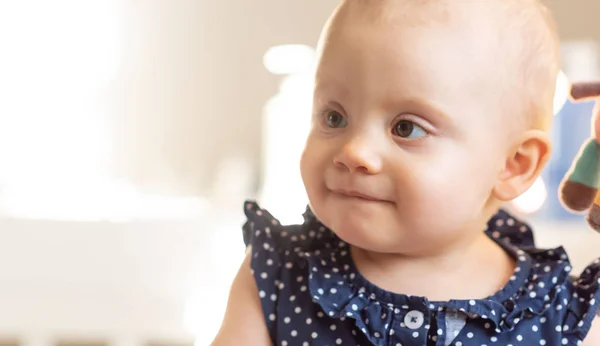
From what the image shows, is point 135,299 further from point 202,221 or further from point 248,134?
point 248,134

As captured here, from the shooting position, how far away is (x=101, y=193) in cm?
143

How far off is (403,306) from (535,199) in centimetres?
76

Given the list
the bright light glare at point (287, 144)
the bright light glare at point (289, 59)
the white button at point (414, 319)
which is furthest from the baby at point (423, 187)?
the bright light glare at point (289, 59)

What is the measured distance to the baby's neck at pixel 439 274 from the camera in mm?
584

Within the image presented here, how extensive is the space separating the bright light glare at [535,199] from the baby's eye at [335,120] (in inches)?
30.2

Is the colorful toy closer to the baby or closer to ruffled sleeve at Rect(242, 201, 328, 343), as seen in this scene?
the baby

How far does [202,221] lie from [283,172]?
22cm

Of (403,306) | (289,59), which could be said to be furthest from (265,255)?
(289,59)

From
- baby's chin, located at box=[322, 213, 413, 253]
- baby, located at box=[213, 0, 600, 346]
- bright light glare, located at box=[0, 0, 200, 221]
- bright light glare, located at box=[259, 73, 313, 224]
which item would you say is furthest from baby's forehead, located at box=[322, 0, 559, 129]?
bright light glare, located at box=[0, 0, 200, 221]

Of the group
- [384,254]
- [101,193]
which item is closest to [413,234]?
[384,254]

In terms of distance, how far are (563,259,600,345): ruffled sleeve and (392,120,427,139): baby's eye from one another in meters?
0.18

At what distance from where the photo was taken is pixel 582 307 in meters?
0.58

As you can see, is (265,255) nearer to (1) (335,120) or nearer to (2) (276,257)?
(2) (276,257)

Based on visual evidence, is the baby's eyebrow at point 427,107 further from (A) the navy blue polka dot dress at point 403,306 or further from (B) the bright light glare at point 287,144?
(B) the bright light glare at point 287,144
